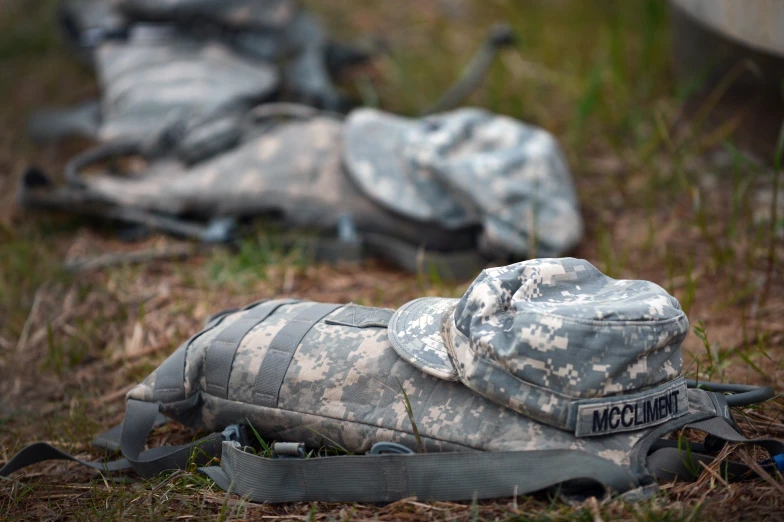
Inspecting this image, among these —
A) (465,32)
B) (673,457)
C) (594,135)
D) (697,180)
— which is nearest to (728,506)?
(673,457)

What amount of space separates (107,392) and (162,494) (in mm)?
686

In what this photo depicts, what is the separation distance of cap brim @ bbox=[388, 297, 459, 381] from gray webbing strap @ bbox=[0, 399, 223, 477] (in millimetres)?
493

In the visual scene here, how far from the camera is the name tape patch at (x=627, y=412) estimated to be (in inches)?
57.2

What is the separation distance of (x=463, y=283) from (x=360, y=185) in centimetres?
54

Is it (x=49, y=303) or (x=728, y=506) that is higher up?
(x=728, y=506)

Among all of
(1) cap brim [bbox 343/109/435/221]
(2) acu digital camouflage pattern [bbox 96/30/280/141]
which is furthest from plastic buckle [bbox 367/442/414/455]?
(2) acu digital camouflage pattern [bbox 96/30/280/141]

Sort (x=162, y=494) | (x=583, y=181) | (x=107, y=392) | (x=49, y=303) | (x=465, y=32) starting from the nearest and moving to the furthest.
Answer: (x=162, y=494) < (x=107, y=392) < (x=49, y=303) < (x=583, y=181) < (x=465, y=32)

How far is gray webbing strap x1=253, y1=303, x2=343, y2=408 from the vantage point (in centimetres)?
168

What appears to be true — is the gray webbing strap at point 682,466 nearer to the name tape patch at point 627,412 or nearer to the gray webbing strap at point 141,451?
the name tape patch at point 627,412

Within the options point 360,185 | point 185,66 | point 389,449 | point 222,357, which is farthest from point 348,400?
point 185,66

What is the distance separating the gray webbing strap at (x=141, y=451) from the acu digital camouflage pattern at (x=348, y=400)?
0.04 metres

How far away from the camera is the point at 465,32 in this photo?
4.91 meters

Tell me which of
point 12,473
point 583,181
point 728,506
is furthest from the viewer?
point 583,181

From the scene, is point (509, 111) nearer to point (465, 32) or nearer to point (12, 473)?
point (465, 32)
